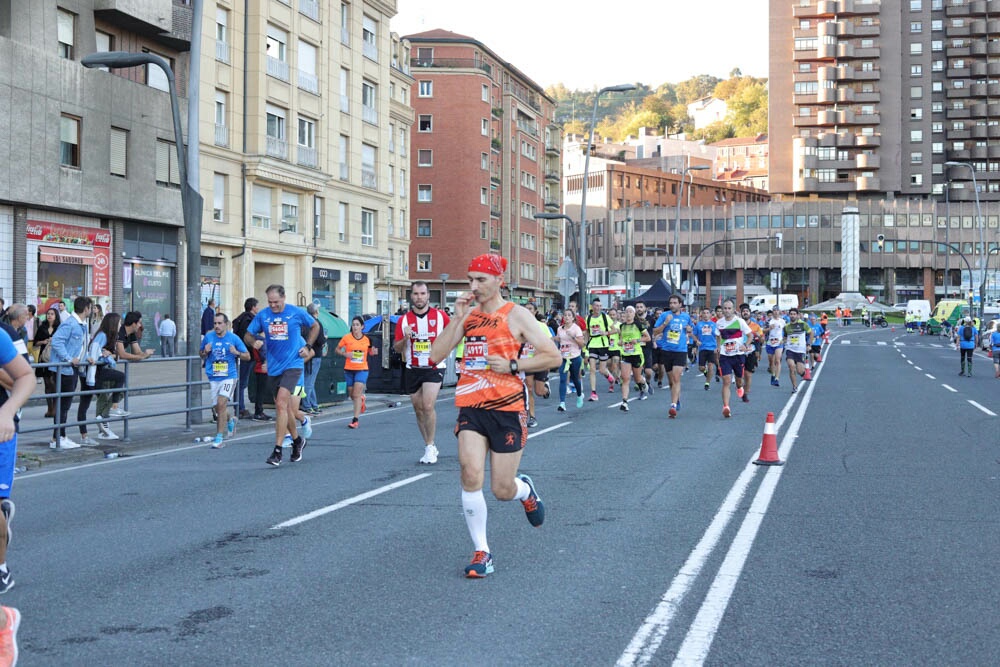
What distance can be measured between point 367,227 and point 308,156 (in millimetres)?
6380

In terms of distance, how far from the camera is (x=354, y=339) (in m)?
17.3

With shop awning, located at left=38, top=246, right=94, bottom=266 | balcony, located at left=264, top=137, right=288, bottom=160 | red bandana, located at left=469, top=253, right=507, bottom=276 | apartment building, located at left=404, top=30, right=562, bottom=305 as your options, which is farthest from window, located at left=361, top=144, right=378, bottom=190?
red bandana, located at left=469, top=253, right=507, bottom=276

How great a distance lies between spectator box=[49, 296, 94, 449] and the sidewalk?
181mm

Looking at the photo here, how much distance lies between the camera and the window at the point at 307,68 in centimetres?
3900

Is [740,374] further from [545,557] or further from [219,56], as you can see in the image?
[219,56]

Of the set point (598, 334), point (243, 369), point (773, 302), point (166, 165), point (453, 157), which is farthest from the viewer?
point (773, 302)

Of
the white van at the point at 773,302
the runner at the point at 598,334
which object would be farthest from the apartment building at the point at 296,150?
the white van at the point at 773,302

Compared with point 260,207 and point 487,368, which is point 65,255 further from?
point 487,368

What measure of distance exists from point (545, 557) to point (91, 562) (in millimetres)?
2743

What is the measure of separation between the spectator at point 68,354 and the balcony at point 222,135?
2230 cm

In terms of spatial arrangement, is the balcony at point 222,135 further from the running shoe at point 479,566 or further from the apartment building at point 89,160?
the running shoe at point 479,566

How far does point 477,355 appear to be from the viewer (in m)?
6.33

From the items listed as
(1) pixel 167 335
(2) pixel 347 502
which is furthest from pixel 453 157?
(2) pixel 347 502

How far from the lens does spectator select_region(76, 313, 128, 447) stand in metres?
13.3
